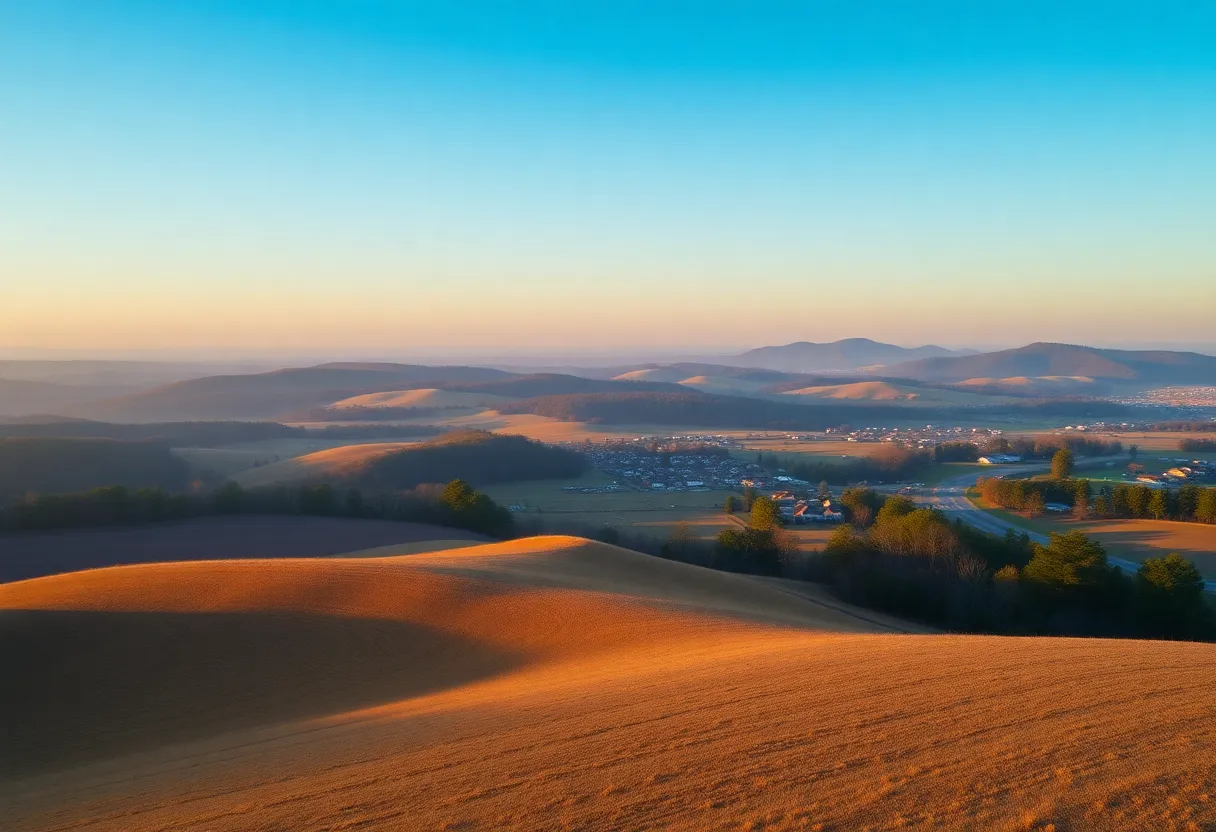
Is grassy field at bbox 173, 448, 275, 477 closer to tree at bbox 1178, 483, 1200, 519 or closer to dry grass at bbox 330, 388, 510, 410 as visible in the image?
dry grass at bbox 330, 388, 510, 410

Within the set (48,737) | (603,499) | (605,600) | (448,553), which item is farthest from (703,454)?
(48,737)

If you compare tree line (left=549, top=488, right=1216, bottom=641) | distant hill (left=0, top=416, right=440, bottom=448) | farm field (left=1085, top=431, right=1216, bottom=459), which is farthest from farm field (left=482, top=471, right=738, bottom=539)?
farm field (left=1085, top=431, right=1216, bottom=459)

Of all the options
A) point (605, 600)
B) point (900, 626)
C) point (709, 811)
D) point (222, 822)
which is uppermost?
point (709, 811)

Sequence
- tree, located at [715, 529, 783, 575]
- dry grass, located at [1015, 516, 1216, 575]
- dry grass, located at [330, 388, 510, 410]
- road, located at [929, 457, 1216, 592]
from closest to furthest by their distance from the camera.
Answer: tree, located at [715, 529, 783, 575], road, located at [929, 457, 1216, 592], dry grass, located at [1015, 516, 1216, 575], dry grass, located at [330, 388, 510, 410]

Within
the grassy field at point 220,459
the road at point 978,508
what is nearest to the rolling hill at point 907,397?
the road at point 978,508

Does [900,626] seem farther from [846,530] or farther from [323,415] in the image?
[323,415]

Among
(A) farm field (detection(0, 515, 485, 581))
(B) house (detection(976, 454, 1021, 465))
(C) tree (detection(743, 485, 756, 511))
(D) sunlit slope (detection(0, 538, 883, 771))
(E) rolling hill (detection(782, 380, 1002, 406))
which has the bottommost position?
(C) tree (detection(743, 485, 756, 511))
